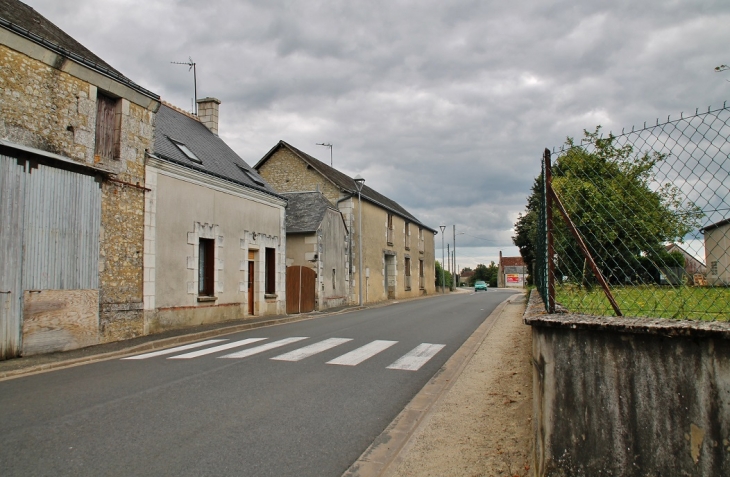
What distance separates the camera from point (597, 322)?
9.49ft

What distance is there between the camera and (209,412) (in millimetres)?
5418

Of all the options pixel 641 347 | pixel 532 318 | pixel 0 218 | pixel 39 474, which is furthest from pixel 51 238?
pixel 641 347

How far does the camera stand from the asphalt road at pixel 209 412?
4.10 metres

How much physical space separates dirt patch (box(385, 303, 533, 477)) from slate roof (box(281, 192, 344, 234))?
15287mm

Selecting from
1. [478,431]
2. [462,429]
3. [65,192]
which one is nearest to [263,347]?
[65,192]

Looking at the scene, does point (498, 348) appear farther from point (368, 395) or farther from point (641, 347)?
point (641, 347)

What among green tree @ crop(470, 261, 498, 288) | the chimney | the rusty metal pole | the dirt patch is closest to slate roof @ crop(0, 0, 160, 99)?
the chimney

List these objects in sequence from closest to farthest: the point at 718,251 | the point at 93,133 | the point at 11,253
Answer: the point at 718,251 < the point at 11,253 < the point at 93,133

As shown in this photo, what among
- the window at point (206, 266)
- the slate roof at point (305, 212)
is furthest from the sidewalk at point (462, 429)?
the slate roof at point (305, 212)

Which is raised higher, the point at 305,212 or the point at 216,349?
the point at 305,212

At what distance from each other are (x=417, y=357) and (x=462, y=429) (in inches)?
158

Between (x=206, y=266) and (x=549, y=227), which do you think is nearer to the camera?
(x=549, y=227)

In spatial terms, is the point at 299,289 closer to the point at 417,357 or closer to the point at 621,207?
the point at 417,357

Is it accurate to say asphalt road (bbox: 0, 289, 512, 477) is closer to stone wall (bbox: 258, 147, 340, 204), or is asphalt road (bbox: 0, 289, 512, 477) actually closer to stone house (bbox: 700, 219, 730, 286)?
stone house (bbox: 700, 219, 730, 286)
